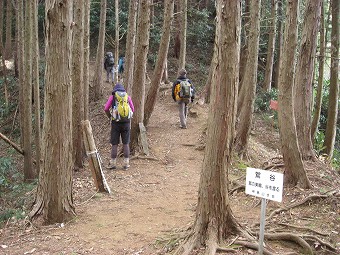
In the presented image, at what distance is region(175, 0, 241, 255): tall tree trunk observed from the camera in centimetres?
463

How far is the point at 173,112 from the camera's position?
16.5 metres

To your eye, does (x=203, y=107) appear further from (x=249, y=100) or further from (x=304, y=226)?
(x=304, y=226)

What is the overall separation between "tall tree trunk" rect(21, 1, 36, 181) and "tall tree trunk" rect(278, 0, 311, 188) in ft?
24.4

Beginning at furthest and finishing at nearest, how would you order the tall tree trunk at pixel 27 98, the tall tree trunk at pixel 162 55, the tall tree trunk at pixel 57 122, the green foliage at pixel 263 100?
the green foliage at pixel 263 100 < the tall tree trunk at pixel 162 55 < the tall tree trunk at pixel 27 98 < the tall tree trunk at pixel 57 122

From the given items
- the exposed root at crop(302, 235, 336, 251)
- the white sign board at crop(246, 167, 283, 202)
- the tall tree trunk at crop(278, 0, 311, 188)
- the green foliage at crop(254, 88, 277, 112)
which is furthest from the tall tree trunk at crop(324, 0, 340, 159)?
the white sign board at crop(246, 167, 283, 202)

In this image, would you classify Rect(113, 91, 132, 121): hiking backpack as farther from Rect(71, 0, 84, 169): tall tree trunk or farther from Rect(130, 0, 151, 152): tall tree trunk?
Rect(130, 0, 151, 152): tall tree trunk

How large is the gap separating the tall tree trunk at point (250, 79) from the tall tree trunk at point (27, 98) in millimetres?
6611

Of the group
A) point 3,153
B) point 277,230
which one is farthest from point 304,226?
point 3,153

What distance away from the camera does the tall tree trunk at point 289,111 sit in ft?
23.2

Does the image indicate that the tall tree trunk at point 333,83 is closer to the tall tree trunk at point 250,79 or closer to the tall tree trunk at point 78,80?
the tall tree trunk at point 250,79

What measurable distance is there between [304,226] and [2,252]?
15.1 feet

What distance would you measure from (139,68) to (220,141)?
22.2 feet

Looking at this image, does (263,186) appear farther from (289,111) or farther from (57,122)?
(57,122)

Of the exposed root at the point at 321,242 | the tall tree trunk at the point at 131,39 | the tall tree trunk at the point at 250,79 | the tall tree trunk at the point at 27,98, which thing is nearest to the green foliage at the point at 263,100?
the tall tree trunk at the point at 250,79
